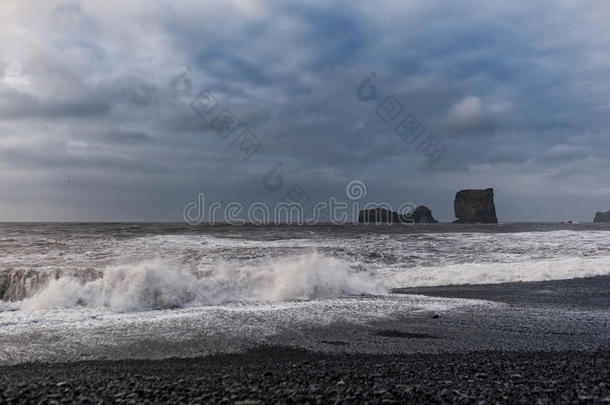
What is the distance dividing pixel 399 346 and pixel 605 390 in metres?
2.65

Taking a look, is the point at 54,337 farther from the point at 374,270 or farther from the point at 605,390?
the point at 374,270

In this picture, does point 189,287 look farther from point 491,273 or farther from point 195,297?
point 491,273

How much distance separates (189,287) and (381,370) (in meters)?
6.67

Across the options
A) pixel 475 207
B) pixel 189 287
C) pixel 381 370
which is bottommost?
pixel 381 370

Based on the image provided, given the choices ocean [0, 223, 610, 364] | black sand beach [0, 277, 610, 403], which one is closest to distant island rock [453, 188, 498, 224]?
ocean [0, 223, 610, 364]

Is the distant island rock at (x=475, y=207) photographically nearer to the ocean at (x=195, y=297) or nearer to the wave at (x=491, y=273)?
the ocean at (x=195, y=297)

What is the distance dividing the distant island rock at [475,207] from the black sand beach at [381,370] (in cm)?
9733

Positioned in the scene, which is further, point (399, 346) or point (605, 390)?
point (399, 346)

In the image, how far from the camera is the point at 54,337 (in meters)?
6.99

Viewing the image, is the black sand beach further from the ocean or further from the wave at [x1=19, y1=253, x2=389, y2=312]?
the wave at [x1=19, y1=253, x2=389, y2=312]

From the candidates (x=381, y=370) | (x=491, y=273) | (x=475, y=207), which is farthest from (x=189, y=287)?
(x=475, y=207)

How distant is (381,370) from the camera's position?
16.7 feet

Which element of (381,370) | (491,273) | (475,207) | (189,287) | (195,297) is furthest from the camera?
(475,207)

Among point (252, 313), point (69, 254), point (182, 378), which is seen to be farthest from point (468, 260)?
point (69, 254)
